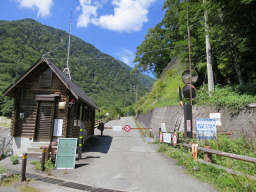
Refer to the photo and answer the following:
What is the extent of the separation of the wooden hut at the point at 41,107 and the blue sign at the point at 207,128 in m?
7.54

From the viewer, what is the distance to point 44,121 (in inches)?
430

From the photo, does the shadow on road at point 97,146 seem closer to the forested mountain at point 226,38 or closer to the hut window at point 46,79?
the hut window at point 46,79

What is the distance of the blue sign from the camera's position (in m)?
8.14

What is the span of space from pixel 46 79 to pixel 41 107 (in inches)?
78.5

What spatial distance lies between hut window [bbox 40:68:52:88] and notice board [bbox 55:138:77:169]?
16.3 ft

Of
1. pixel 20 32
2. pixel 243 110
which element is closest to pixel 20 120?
pixel 243 110

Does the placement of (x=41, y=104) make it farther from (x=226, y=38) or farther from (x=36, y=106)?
(x=226, y=38)

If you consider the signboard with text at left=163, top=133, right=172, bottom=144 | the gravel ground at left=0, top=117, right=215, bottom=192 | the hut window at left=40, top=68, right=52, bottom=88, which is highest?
the hut window at left=40, top=68, right=52, bottom=88

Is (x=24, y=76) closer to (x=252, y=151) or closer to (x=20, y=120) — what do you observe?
(x=20, y=120)

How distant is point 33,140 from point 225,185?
10811 mm

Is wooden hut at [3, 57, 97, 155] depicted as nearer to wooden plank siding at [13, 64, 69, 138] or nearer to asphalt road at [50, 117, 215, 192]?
wooden plank siding at [13, 64, 69, 138]

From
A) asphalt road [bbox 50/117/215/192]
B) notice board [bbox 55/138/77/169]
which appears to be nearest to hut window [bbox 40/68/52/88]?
notice board [bbox 55/138/77/169]

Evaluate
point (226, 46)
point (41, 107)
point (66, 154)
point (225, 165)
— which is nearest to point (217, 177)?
point (225, 165)

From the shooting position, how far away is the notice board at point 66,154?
769 cm
